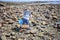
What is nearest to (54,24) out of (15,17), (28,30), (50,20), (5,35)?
(50,20)

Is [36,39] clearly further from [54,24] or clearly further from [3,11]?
[3,11]

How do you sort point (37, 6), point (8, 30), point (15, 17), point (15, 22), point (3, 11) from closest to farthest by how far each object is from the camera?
1. point (8, 30)
2. point (15, 22)
3. point (15, 17)
4. point (3, 11)
5. point (37, 6)

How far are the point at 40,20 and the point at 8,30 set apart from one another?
0.97 m

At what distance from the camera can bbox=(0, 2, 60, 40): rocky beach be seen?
10.5 ft

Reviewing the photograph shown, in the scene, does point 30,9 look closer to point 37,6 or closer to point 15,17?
point 37,6

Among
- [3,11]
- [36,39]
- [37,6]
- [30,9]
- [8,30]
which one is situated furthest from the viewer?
[37,6]

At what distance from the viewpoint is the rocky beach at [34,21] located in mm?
3193

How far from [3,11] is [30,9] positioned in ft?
2.69

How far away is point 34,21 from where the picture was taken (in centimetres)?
389

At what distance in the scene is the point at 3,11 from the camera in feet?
14.6

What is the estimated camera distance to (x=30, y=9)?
482cm

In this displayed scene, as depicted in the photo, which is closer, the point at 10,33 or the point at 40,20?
the point at 10,33

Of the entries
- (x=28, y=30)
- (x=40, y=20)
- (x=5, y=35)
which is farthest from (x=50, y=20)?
(x=5, y=35)

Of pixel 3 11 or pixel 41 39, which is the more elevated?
pixel 3 11
